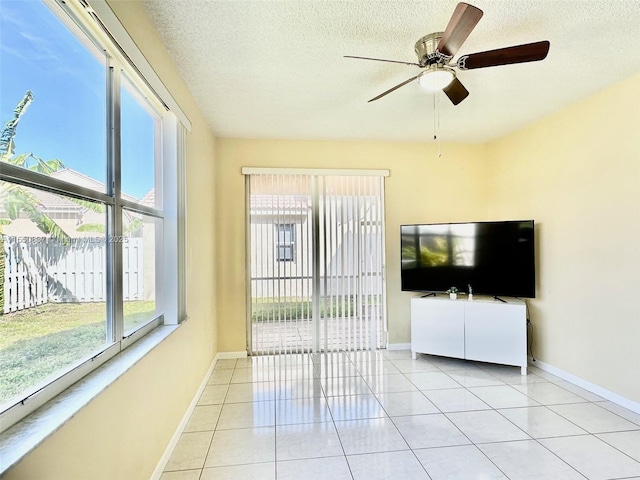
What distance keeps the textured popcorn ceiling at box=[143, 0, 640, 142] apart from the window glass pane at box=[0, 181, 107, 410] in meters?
1.29

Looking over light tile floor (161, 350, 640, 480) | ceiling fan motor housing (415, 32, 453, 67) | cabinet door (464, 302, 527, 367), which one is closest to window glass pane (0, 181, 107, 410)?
light tile floor (161, 350, 640, 480)

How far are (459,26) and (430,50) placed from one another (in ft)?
1.44

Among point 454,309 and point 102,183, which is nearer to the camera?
point 102,183

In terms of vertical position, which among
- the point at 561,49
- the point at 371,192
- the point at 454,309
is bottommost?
the point at 454,309

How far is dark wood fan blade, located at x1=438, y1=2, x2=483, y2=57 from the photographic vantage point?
4.90 feet

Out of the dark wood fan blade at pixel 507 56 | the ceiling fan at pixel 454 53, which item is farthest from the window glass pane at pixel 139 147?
the dark wood fan blade at pixel 507 56

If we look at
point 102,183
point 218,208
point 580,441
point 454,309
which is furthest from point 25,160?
point 454,309

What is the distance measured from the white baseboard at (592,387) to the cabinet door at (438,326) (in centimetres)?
85

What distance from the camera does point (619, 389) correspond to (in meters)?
2.76

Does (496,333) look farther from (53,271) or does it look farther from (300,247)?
(53,271)

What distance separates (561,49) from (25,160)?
120 inches

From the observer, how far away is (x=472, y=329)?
3.63 metres

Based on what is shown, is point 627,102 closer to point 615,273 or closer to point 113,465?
point 615,273

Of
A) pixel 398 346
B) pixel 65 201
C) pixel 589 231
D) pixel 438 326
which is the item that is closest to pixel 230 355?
pixel 398 346
